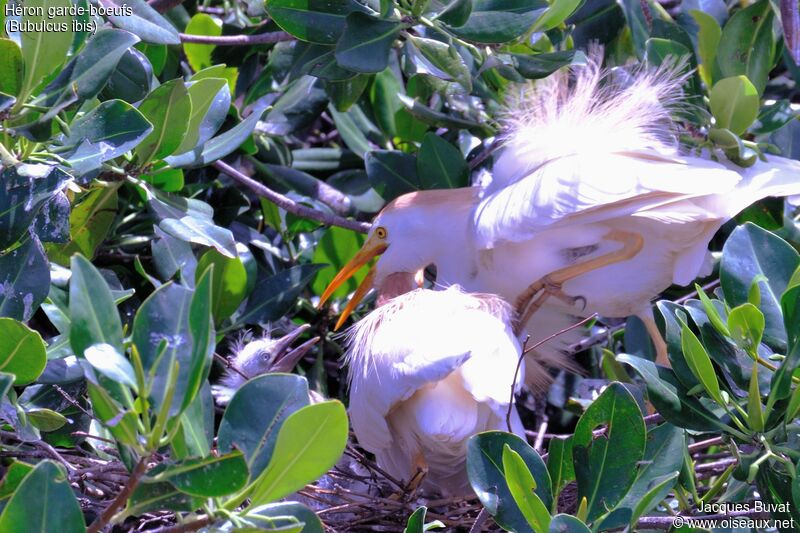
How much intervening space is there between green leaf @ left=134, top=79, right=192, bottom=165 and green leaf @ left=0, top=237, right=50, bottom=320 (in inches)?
13.1

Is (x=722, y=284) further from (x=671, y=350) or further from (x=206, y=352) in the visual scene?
(x=206, y=352)

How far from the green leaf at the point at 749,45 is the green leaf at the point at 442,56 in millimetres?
857

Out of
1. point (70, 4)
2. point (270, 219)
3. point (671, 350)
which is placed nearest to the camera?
point (70, 4)

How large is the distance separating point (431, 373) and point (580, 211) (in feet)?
2.17

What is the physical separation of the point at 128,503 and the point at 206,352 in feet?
0.92

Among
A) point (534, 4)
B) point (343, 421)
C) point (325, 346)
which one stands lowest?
point (325, 346)

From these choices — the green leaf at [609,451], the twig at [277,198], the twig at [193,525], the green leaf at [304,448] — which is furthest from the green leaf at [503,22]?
the twig at [193,525]

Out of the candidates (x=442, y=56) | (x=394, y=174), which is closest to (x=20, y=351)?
(x=442, y=56)

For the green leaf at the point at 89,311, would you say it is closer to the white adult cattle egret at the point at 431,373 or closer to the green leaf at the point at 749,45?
the white adult cattle egret at the point at 431,373

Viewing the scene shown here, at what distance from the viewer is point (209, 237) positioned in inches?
75.3

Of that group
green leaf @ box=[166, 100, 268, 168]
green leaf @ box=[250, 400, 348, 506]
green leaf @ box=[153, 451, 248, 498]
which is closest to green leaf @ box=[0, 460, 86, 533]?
green leaf @ box=[153, 451, 248, 498]

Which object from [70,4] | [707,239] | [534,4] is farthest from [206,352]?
[707,239]

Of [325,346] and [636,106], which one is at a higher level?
[636,106]

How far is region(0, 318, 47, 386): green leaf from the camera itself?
1400 mm
